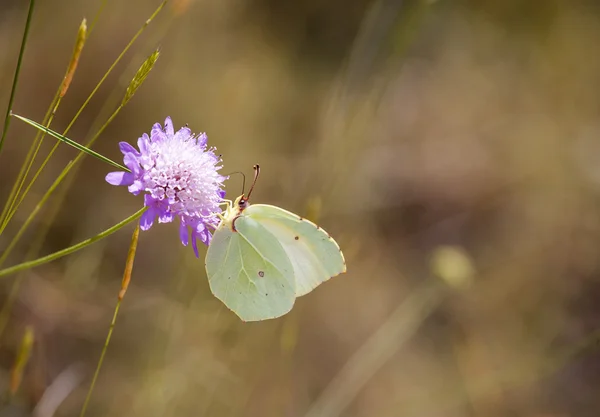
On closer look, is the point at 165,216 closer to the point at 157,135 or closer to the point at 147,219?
the point at 147,219

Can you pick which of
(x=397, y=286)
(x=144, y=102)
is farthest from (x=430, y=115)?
(x=144, y=102)

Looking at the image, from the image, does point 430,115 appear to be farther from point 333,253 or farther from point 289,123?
point 333,253

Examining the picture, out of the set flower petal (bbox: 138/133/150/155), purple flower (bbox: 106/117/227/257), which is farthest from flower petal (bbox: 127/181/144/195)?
flower petal (bbox: 138/133/150/155)

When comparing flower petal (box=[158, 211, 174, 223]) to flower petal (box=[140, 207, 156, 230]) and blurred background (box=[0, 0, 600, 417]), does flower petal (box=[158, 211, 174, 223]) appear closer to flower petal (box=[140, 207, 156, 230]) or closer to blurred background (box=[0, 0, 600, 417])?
flower petal (box=[140, 207, 156, 230])

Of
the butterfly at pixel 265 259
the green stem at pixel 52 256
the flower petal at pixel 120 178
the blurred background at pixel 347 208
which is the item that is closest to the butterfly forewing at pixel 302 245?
the butterfly at pixel 265 259

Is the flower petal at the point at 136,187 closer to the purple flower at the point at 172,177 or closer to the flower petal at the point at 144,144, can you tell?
the purple flower at the point at 172,177

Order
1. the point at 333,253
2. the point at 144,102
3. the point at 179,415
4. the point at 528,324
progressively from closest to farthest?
the point at 333,253, the point at 179,415, the point at 144,102, the point at 528,324
